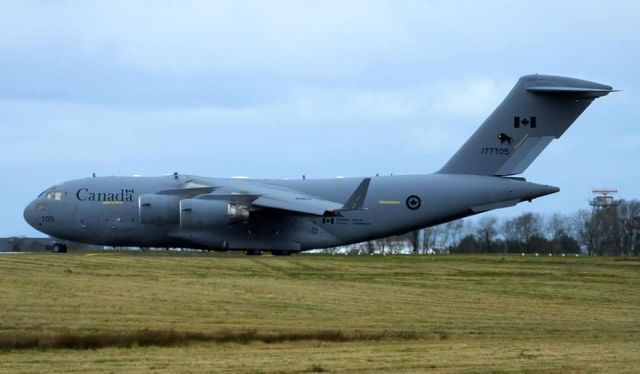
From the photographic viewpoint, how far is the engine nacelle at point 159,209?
1564 inches

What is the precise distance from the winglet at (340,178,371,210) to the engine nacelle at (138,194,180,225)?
234 inches

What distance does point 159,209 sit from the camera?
130 feet

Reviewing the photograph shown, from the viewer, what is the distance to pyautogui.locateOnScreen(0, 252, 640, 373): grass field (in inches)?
620

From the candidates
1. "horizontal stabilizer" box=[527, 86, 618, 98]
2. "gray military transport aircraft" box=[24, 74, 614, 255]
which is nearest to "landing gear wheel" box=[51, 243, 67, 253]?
"gray military transport aircraft" box=[24, 74, 614, 255]

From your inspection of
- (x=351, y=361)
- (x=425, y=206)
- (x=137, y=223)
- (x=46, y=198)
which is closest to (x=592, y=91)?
(x=425, y=206)

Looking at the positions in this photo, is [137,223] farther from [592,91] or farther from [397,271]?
[592,91]

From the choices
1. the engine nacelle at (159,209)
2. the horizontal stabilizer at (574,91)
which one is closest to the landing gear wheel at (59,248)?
the engine nacelle at (159,209)

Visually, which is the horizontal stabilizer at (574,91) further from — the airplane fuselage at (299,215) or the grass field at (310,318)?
the grass field at (310,318)

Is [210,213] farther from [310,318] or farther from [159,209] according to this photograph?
[310,318]

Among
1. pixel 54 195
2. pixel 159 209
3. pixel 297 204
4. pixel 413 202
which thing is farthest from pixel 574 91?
pixel 54 195

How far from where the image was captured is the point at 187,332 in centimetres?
1838

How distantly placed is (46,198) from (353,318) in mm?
24005

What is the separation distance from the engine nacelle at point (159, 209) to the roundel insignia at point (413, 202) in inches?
310

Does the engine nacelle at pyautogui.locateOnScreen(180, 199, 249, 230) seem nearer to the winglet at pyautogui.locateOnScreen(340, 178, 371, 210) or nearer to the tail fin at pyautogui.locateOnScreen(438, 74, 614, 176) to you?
the winglet at pyautogui.locateOnScreen(340, 178, 371, 210)
